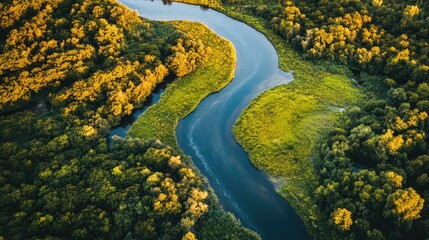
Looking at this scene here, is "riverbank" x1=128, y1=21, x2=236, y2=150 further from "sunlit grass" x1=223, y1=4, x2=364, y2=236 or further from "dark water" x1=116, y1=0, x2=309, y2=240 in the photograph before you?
"sunlit grass" x1=223, y1=4, x2=364, y2=236

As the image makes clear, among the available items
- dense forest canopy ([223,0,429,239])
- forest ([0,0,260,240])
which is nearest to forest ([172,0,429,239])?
dense forest canopy ([223,0,429,239])

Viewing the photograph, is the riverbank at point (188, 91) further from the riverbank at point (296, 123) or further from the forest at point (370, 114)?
the forest at point (370, 114)

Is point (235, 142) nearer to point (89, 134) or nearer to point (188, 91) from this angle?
point (188, 91)

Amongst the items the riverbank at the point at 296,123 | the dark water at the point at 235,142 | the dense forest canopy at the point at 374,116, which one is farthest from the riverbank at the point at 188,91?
the dense forest canopy at the point at 374,116

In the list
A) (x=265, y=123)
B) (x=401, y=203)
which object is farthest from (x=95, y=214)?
(x=401, y=203)

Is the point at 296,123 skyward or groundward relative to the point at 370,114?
groundward

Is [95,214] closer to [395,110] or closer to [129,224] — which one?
[129,224]

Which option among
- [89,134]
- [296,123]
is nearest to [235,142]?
[296,123]
